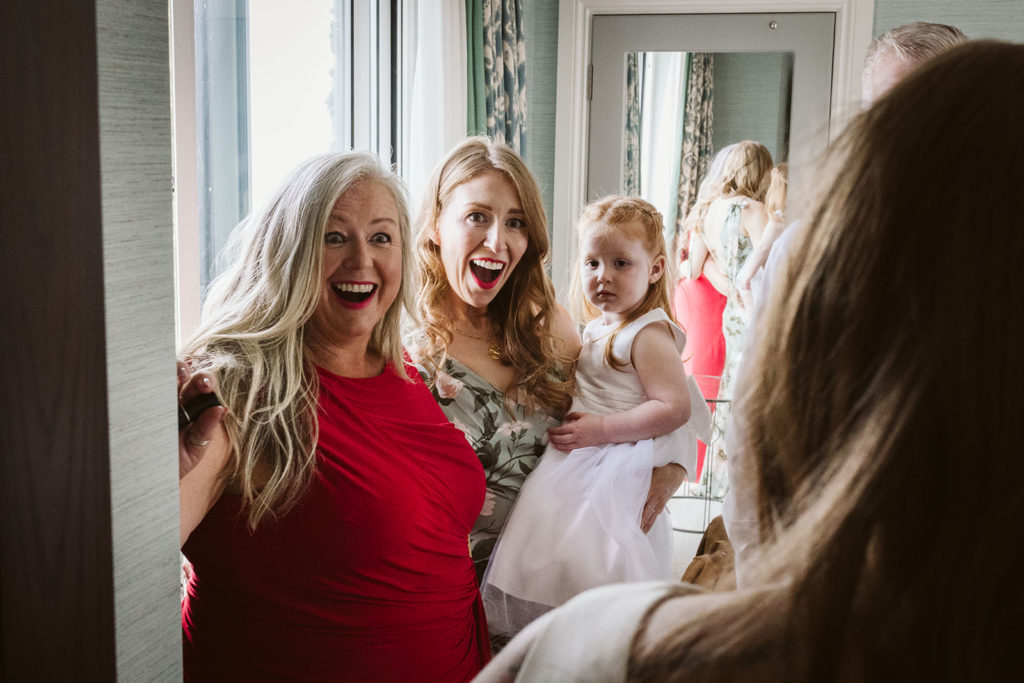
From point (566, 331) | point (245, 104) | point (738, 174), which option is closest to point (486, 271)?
point (566, 331)

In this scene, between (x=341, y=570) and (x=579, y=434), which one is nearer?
(x=341, y=570)

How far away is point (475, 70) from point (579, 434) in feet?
5.15

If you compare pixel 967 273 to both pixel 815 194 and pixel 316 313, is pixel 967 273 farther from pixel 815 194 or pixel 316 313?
pixel 316 313

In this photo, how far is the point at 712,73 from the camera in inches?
141

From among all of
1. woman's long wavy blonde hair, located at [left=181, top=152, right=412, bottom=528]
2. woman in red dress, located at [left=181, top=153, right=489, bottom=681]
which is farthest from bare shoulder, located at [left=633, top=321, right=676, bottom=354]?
woman's long wavy blonde hair, located at [left=181, top=152, right=412, bottom=528]

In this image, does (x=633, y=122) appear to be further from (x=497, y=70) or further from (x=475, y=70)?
(x=475, y=70)

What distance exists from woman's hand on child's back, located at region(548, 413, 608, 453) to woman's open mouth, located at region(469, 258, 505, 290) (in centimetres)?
33

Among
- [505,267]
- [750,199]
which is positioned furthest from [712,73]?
[505,267]

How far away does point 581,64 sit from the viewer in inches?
144

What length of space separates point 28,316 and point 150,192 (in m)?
0.15

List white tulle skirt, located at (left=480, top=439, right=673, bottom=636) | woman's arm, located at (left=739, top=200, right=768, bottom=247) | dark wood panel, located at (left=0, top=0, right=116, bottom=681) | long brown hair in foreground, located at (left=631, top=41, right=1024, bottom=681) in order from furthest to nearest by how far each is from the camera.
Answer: woman's arm, located at (left=739, top=200, right=768, bottom=247) < white tulle skirt, located at (left=480, top=439, right=673, bottom=636) < dark wood panel, located at (left=0, top=0, right=116, bottom=681) < long brown hair in foreground, located at (left=631, top=41, right=1024, bottom=681)

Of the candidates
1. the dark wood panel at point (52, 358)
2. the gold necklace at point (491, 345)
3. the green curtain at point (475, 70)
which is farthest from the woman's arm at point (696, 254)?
the dark wood panel at point (52, 358)

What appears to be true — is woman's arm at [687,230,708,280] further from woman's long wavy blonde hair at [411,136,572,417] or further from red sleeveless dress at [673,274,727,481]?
woman's long wavy blonde hair at [411,136,572,417]

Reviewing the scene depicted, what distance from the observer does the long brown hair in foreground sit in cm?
43
